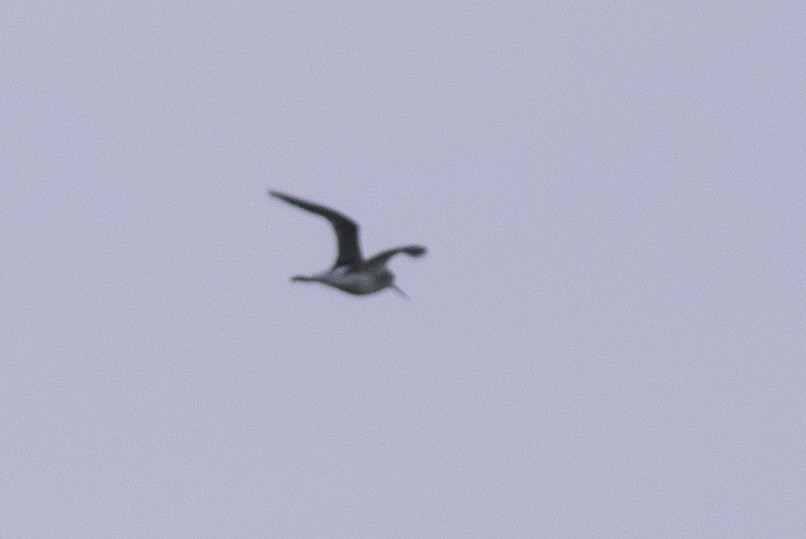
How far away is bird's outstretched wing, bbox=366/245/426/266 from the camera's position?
88.5 feet

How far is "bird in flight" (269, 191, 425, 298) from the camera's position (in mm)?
28250

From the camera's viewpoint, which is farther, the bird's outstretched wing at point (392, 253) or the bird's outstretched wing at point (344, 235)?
the bird's outstretched wing at point (344, 235)

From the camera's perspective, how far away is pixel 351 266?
29000 millimetres

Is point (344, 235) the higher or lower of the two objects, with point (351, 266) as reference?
higher

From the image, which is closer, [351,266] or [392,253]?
[392,253]

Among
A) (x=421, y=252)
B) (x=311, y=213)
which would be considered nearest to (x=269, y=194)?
(x=311, y=213)

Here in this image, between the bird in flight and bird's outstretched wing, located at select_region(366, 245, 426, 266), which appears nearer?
bird's outstretched wing, located at select_region(366, 245, 426, 266)

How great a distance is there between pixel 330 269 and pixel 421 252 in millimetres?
2864

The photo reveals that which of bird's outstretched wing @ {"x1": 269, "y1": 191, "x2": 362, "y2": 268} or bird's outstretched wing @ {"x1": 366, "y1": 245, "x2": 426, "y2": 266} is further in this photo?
bird's outstretched wing @ {"x1": 269, "y1": 191, "x2": 362, "y2": 268}

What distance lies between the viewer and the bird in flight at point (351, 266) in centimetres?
2825

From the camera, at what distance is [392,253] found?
28.1 meters

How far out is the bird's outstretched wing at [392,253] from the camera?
2698cm

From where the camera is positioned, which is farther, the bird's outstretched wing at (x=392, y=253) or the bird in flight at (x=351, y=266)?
the bird in flight at (x=351, y=266)

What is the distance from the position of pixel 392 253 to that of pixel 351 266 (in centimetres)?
134
